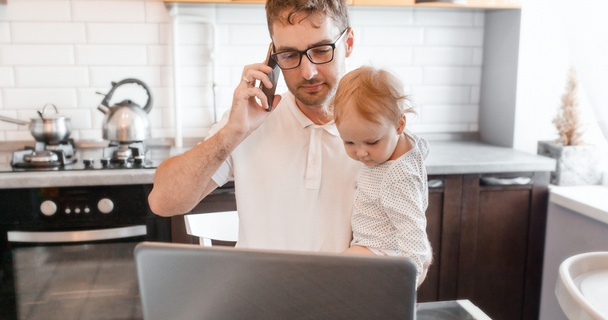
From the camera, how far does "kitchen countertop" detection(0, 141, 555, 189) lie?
7.07 feet

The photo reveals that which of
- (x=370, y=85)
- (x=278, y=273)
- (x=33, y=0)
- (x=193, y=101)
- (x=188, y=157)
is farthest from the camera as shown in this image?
(x=193, y=101)

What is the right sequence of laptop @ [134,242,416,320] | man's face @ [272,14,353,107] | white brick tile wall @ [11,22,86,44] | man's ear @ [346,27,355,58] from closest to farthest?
1. laptop @ [134,242,416,320]
2. man's face @ [272,14,353,107]
3. man's ear @ [346,27,355,58]
4. white brick tile wall @ [11,22,86,44]

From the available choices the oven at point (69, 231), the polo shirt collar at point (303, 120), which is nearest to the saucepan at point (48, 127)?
the oven at point (69, 231)

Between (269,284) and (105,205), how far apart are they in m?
1.69

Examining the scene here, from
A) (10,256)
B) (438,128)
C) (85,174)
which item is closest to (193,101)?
(85,174)

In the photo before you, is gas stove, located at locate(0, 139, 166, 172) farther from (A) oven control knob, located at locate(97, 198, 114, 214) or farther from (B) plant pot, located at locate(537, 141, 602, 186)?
(B) plant pot, located at locate(537, 141, 602, 186)

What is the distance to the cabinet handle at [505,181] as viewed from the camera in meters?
2.45

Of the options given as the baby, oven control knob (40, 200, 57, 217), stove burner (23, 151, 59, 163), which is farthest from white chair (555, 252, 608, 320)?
stove burner (23, 151, 59, 163)

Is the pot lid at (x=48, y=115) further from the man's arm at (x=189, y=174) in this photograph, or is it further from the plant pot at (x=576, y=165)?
the plant pot at (x=576, y=165)

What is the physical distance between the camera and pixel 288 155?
161cm

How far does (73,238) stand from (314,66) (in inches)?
50.1

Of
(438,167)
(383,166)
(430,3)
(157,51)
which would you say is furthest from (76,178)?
(430,3)

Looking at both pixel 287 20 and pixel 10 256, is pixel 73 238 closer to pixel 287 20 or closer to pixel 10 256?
pixel 10 256

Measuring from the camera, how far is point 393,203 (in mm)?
1358
